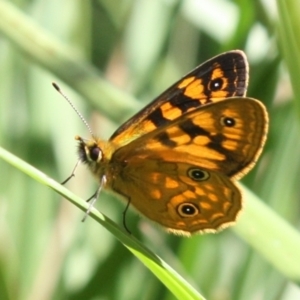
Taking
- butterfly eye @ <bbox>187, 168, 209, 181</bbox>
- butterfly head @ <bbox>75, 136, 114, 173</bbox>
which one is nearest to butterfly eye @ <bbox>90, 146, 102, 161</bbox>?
butterfly head @ <bbox>75, 136, 114, 173</bbox>

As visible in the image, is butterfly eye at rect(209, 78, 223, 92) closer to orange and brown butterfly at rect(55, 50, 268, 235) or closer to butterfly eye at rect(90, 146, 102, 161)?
orange and brown butterfly at rect(55, 50, 268, 235)

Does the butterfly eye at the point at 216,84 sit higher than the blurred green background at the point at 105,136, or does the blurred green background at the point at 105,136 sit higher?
the butterfly eye at the point at 216,84

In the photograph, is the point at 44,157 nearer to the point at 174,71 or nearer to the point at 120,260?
the point at 120,260

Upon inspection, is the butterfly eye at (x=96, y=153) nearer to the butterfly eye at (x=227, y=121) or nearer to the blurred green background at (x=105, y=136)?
the blurred green background at (x=105, y=136)

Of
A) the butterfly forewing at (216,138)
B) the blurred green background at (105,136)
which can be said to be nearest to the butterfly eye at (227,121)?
the butterfly forewing at (216,138)

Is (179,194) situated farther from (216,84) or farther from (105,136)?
(105,136)

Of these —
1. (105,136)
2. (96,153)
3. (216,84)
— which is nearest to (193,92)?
(216,84)

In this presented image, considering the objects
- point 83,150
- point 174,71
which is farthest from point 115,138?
point 174,71
